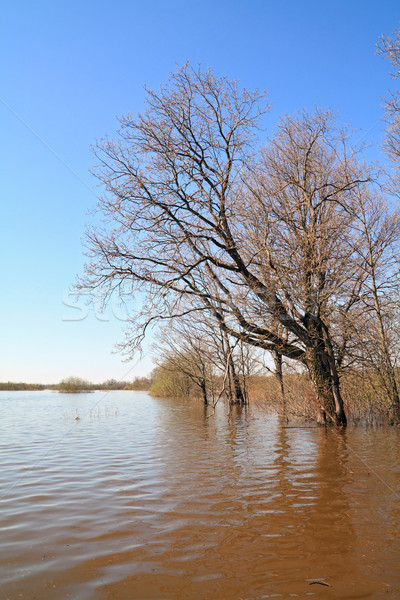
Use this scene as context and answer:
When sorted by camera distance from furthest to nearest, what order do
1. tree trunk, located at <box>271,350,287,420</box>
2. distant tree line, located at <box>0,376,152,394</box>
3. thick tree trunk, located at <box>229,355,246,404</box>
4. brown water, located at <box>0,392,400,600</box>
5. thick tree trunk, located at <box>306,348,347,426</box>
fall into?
distant tree line, located at <box>0,376,152,394</box>
thick tree trunk, located at <box>229,355,246,404</box>
tree trunk, located at <box>271,350,287,420</box>
thick tree trunk, located at <box>306,348,347,426</box>
brown water, located at <box>0,392,400,600</box>

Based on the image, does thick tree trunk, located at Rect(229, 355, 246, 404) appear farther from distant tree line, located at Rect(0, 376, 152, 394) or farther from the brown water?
distant tree line, located at Rect(0, 376, 152, 394)

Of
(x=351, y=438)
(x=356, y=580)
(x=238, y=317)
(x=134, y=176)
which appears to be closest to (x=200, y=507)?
(x=356, y=580)

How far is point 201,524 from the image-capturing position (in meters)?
4.45

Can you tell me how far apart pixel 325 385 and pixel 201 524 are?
32.4 ft

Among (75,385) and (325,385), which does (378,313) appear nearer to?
(325,385)

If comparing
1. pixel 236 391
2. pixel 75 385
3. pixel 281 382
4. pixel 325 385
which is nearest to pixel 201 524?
pixel 325 385

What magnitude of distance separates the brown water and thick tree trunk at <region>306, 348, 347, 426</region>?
13.1 feet

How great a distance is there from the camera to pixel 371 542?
→ 3.89 meters

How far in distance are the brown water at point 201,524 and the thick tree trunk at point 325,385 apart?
158 inches

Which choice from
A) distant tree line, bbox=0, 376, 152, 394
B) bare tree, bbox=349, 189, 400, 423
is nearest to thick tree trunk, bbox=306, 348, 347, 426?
bare tree, bbox=349, 189, 400, 423

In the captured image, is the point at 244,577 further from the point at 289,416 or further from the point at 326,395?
the point at 289,416

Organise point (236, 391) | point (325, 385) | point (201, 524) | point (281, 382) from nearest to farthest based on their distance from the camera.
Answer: point (201, 524) → point (325, 385) → point (281, 382) → point (236, 391)

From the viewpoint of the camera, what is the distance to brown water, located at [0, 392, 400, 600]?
312 cm

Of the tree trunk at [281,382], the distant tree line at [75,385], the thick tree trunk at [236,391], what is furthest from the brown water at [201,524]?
the distant tree line at [75,385]
